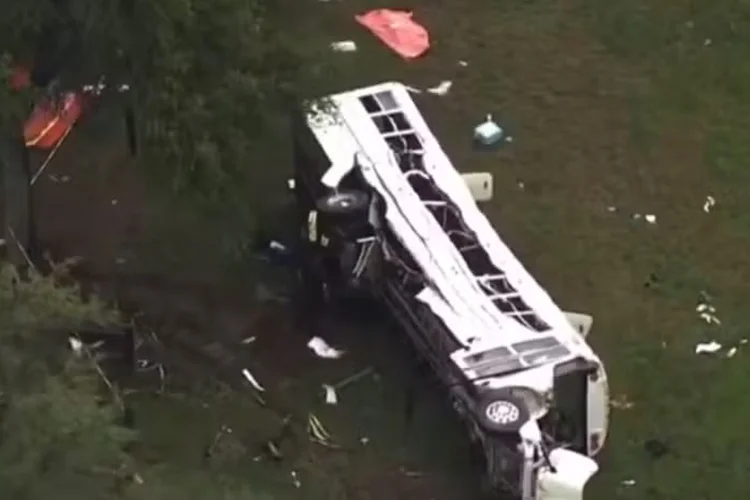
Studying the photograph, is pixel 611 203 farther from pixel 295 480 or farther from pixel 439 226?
pixel 295 480

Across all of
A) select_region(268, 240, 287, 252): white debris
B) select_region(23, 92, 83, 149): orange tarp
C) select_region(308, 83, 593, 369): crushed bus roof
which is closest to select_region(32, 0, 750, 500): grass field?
select_region(308, 83, 593, 369): crushed bus roof

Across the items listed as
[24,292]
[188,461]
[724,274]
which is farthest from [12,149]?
[724,274]

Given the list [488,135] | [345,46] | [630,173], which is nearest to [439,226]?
[488,135]

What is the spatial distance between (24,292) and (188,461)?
2.08 metres

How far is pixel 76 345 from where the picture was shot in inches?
297

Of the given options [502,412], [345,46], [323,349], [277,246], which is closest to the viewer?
[502,412]

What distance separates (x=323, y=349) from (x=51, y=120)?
1771 millimetres

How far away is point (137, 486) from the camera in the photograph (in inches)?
253

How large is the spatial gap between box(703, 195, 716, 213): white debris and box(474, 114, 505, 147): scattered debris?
1258 millimetres

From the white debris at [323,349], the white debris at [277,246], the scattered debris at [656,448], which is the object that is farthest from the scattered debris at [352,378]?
the scattered debris at [656,448]

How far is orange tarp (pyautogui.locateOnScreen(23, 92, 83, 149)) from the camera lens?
323 inches

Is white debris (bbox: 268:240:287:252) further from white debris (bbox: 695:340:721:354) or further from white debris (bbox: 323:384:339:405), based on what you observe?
white debris (bbox: 695:340:721:354)

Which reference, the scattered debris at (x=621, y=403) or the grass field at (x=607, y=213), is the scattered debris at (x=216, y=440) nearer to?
the grass field at (x=607, y=213)

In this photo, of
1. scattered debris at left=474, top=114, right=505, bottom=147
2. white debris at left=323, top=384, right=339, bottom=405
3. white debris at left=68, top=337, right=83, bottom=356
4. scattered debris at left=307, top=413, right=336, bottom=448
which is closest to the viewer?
white debris at left=68, top=337, right=83, bottom=356
